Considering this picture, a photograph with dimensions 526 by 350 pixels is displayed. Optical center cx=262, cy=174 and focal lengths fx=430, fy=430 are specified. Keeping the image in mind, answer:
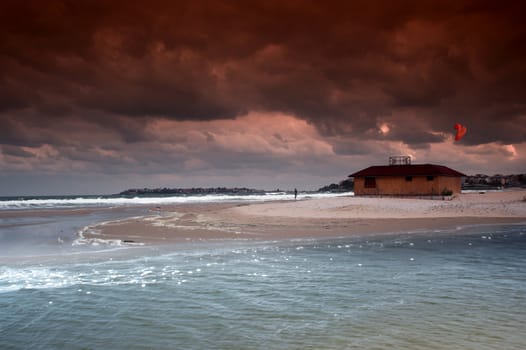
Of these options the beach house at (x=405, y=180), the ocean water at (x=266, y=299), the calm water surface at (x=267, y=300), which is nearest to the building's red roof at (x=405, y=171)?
the beach house at (x=405, y=180)

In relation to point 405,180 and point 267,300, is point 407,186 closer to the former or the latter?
point 405,180

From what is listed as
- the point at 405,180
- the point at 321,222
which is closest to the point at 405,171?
the point at 405,180

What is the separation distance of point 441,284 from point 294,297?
12.9ft

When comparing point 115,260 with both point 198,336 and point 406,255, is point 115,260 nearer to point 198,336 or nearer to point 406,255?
point 198,336

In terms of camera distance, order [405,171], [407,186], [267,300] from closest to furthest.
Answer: [267,300] < [407,186] < [405,171]

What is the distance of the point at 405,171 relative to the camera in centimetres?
4978

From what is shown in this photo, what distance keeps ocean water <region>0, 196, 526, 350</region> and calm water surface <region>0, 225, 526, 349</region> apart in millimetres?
28

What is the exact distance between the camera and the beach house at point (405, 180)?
47969 millimetres

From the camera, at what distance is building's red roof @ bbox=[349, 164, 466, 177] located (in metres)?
48.2

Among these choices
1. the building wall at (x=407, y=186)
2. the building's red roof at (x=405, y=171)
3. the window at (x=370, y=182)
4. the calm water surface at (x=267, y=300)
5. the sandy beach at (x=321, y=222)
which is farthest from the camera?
the window at (x=370, y=182)

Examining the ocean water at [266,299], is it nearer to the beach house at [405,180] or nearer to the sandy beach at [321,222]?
the sandy beach at [321,222]

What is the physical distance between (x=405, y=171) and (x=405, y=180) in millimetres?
1244

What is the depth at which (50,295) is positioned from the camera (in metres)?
9.91

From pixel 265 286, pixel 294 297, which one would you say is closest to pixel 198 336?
pixel 294 297
